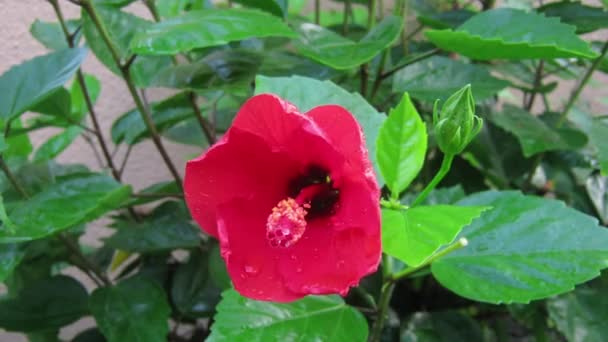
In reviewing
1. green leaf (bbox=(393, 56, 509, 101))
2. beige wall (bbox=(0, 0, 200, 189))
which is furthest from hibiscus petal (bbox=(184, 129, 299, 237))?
beige wall (bbox=(0, 0, 200, 189))

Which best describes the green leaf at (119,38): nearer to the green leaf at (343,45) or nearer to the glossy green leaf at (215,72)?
the glossy green leaf at (215,72)

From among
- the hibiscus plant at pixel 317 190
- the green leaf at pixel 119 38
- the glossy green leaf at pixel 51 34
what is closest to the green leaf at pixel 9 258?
the hibiscus plant at pixel 317 190

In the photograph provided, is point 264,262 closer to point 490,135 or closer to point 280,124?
point 280,124

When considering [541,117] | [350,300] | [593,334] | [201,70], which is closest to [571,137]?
[541,117]

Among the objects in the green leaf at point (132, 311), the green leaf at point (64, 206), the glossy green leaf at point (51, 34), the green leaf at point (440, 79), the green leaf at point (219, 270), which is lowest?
the green leaf at point (132, 311)

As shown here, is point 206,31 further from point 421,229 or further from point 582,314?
point 582,314

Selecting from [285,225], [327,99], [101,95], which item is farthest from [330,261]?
[101,95]

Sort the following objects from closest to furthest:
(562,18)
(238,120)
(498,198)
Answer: (238,120) → (498,198) → (562,18)
